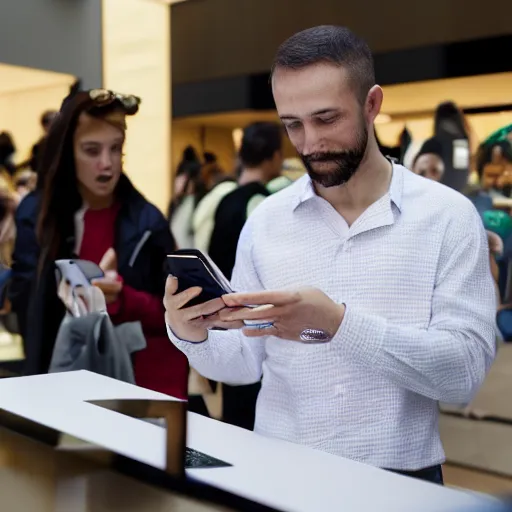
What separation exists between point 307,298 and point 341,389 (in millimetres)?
248

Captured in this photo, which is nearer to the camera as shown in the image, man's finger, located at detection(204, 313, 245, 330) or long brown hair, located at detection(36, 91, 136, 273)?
man's finger, located at detection(204, 313, 245, 330)

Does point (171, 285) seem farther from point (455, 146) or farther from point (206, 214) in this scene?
point (455, 146)

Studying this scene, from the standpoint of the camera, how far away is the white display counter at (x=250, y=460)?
77 cm

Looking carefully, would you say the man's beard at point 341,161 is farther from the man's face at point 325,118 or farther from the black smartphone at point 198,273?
the black smartphone at point 198,273

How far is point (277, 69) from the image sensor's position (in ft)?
4.82

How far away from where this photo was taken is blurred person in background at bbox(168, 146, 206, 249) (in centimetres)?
404

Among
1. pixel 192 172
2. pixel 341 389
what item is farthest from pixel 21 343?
pixel 192 172

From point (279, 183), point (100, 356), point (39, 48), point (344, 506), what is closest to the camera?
point (344, 506)

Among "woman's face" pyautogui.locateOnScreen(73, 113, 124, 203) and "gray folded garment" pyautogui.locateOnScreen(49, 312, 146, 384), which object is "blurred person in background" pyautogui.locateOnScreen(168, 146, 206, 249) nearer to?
"woman's face" pyautogui.locateOnScreen(73, 113, 124, 203)

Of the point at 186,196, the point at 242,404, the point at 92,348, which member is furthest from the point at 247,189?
the point at 92,348

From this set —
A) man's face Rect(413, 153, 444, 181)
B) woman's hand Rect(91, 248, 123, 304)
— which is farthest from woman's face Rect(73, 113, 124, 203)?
man's face Rect(413, 153, 444, 181)

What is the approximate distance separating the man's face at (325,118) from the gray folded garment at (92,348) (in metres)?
0.85

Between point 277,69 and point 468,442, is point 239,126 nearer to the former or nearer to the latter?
point 468,442

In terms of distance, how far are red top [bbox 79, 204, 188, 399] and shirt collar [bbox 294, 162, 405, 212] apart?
2.39ft
